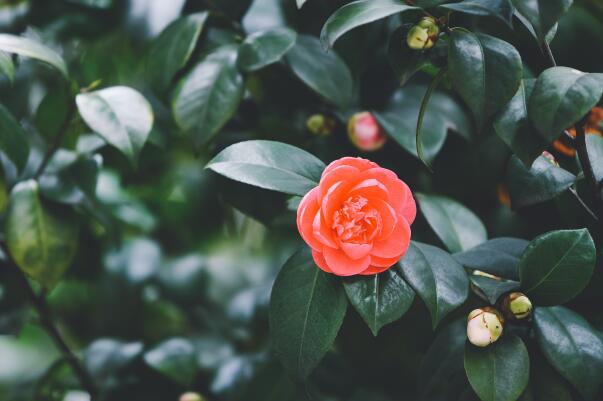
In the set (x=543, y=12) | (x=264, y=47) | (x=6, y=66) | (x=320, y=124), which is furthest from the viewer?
(x=320, y=124)

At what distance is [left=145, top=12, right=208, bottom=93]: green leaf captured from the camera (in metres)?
1.04

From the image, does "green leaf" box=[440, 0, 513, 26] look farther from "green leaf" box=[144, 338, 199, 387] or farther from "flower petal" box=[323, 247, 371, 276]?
"green leaf" box=[144, 338, 199, 387]

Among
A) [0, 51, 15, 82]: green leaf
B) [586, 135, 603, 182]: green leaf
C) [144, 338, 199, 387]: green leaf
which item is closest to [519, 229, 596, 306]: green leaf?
[586, 135, 603, 182]: green leaf

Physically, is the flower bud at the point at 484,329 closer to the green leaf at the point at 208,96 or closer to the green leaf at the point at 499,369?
the green leaf at the point at 499,369

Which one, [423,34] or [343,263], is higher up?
[423,34]

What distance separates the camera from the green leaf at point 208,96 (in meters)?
0.99

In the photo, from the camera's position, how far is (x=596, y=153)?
0.84 m

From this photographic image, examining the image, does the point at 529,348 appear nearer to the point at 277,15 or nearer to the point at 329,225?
the point at 329,225

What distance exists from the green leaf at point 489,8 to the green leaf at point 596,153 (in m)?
0.23

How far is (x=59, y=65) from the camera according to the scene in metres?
0.94

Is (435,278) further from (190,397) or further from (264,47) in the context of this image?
(190,397)

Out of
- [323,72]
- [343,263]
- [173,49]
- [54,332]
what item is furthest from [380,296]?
[54,332]

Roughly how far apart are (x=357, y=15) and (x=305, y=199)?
0.69 feet

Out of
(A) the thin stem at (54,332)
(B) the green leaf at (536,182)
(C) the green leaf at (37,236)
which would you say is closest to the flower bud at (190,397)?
(A) the thin stem at (54,332)
